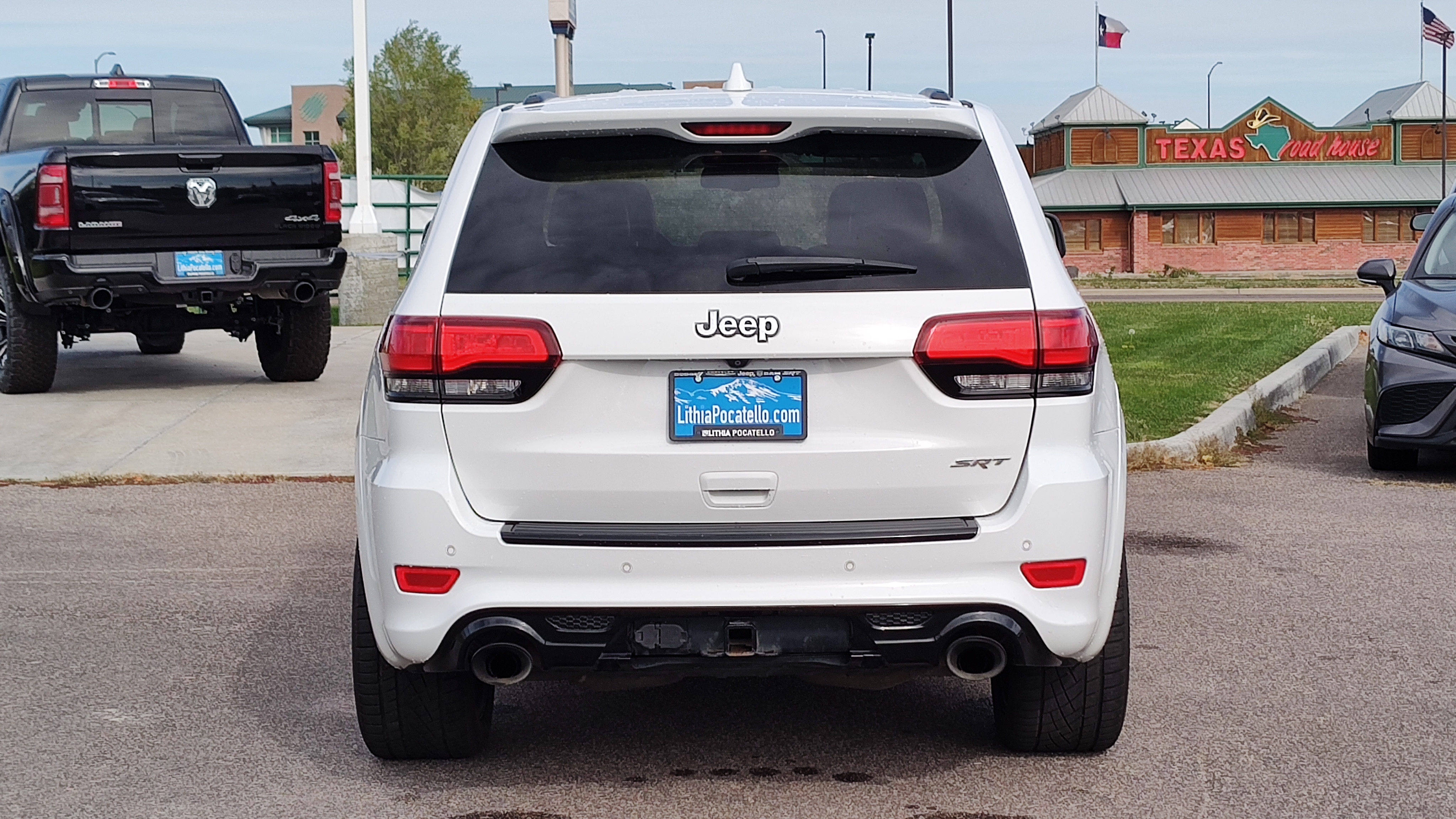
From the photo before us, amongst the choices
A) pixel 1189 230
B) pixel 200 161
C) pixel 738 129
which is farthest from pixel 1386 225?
pixel 738 129

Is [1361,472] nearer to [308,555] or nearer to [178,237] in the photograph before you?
[308,555]

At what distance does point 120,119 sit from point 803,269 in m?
10.4

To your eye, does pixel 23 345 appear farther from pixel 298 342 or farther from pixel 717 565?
pixel 717 565

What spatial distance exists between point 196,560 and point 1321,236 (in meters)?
56.1

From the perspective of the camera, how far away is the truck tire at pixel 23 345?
38.4 feet

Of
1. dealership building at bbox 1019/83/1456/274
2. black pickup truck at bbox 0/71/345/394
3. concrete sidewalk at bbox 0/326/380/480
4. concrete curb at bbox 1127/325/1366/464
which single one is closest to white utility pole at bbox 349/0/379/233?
concrete sidewalk at bbox 0/326/380/480

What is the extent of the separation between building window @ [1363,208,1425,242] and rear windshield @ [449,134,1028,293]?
5868cm

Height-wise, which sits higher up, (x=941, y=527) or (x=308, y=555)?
(x=941, y=527)

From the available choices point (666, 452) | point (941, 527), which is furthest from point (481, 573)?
point (941, 527)

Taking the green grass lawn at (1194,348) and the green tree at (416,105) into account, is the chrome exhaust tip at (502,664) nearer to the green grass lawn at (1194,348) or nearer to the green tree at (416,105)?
the green grass lawn at (1194,348)

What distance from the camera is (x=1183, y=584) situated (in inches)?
269

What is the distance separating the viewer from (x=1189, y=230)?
58.2 meters

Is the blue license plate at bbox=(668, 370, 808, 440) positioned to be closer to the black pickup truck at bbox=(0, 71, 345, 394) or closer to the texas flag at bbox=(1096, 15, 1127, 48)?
the black pickup truck at bbox=(0, 71, 345, 394)

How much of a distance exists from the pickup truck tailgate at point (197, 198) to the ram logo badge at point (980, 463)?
8314 millimetres
